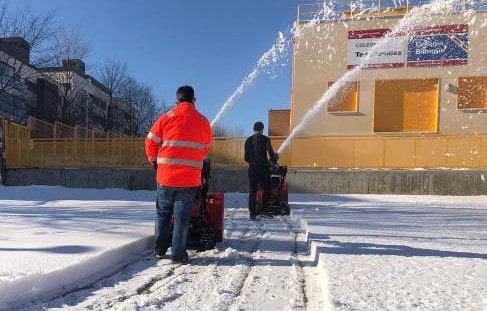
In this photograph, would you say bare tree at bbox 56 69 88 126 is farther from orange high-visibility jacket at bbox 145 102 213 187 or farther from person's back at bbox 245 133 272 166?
orange high-visibility jacket at bbox 145 102 213 187

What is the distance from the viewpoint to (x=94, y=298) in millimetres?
3301

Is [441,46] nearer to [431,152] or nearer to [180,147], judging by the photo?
[431,152]

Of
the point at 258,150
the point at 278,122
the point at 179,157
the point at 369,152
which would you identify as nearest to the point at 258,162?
the point at 258,150

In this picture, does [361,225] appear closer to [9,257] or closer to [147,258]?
[147,258]

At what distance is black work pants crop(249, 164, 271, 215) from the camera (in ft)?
27.2

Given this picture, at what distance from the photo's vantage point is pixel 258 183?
8555 millimetres

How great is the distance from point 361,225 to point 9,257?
4770mm

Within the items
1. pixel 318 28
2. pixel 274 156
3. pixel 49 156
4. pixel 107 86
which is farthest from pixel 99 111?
pixel 274 156

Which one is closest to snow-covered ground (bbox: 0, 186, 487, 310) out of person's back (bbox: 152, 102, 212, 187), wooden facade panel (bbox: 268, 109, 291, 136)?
person's back (bbox: 152, 102, 212, 187)

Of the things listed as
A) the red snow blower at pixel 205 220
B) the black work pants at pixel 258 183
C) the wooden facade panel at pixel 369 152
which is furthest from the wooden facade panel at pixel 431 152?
the red snow blower at pixel 205 220

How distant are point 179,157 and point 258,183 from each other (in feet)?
13.9

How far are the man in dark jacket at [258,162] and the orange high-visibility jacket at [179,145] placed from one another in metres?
3.85

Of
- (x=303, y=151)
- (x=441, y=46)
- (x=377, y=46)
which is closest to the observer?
(x=303, y=151)

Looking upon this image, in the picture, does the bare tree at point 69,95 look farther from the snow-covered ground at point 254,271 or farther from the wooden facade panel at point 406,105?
the snow-covered ground at point 254,271
